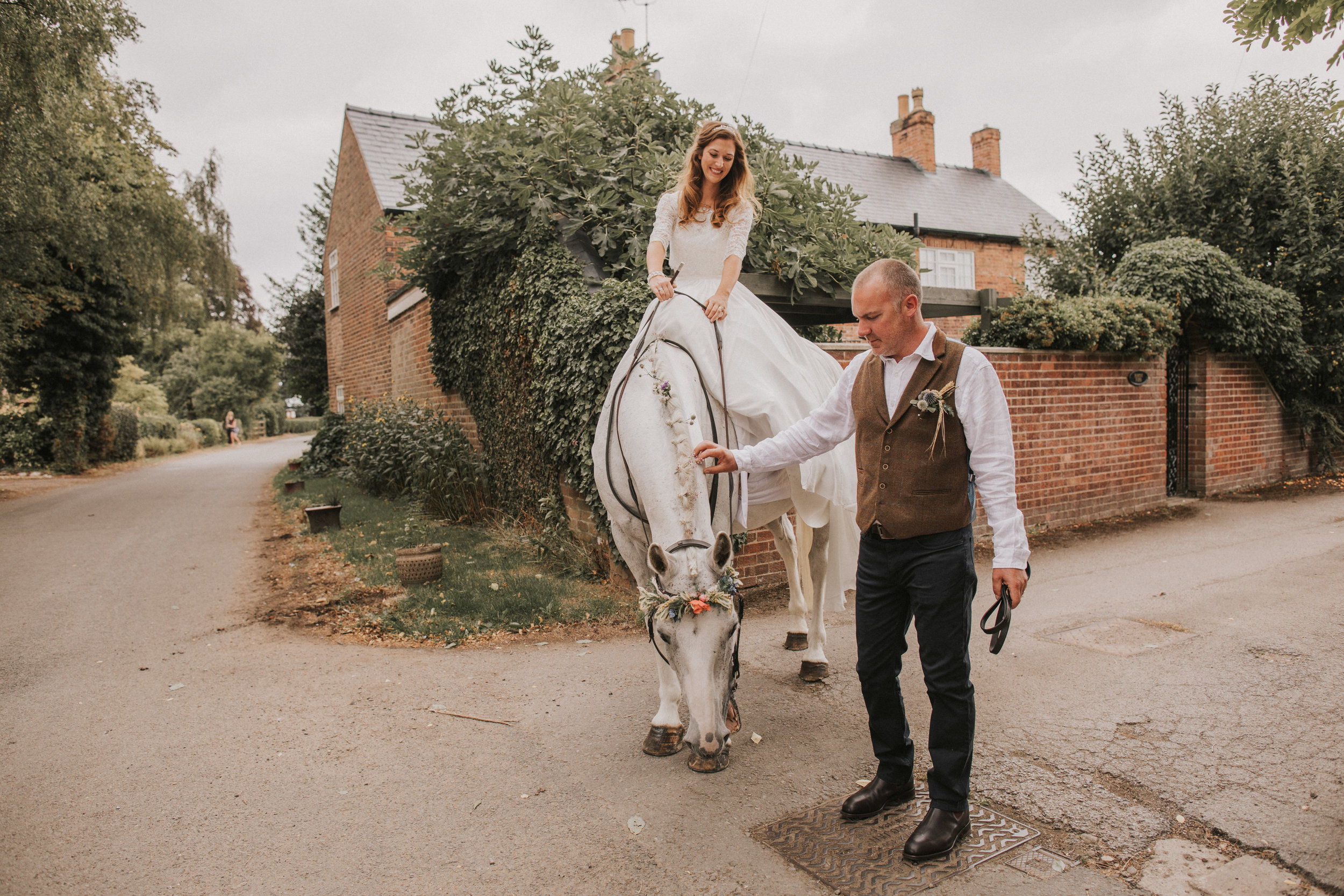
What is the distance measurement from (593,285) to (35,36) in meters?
8.59

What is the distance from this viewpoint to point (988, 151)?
25031 millimetres

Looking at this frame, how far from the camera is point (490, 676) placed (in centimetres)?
450

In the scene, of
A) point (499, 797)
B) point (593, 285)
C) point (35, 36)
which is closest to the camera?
point (499, 797)

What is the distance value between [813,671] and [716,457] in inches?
73.1

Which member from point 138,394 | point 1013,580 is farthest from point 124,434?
point 1013,580

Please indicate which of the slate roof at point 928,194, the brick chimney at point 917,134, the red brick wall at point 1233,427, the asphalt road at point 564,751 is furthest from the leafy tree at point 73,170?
the brick chimney at point 917,134

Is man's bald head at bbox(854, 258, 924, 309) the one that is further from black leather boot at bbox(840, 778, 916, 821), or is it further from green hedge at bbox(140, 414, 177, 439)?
green hedge at bbox(140, 414, 177, 439)

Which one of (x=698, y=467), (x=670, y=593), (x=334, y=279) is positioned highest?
(x=334, y=279)

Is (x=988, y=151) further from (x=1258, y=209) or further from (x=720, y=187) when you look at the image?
(x=720, y=187)

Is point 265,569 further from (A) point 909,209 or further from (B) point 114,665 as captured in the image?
(A) point 909,209

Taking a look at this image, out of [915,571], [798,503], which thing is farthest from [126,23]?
[915,571]

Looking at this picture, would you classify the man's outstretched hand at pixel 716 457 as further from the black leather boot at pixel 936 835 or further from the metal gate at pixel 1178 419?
the metal gate at pixel 1178 419

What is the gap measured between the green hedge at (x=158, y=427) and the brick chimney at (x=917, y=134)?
26959 millimetres

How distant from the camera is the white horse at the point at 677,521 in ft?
8.67
